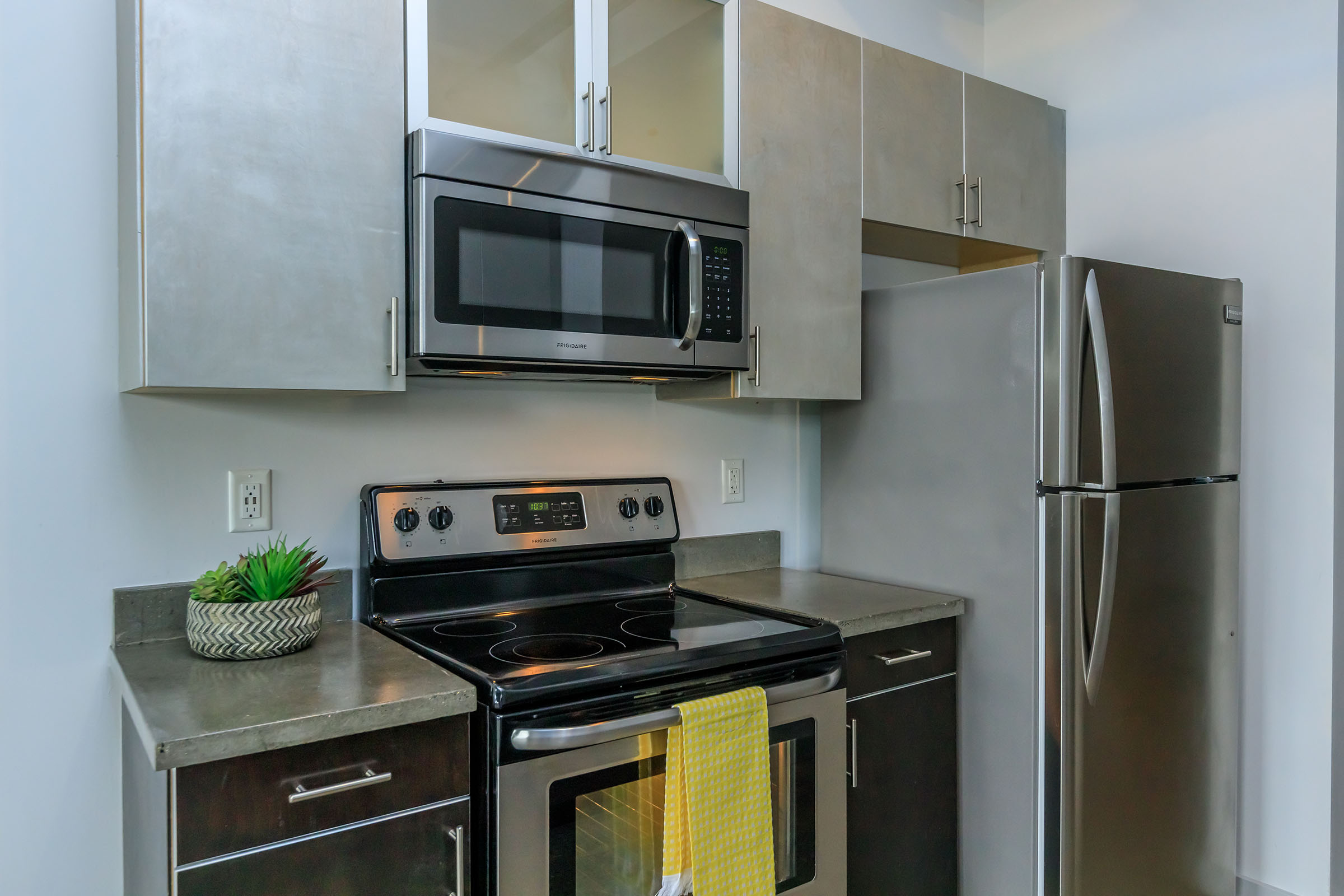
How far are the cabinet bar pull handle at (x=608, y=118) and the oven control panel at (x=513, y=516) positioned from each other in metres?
0.72

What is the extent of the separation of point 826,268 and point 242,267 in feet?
4.12

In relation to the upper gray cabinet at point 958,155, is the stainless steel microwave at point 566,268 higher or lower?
lower

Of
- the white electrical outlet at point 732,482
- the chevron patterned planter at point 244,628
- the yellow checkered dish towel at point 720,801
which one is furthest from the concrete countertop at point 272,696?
the white electrical outlet at point 732,482

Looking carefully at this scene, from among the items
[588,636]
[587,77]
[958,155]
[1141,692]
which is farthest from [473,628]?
[958,155]

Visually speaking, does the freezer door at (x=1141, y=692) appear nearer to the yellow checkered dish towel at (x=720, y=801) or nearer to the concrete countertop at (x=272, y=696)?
the yellow checkered dish towel at (x=720, y=801)

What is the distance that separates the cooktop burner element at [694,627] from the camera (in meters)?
1.64

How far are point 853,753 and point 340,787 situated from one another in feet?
3.43

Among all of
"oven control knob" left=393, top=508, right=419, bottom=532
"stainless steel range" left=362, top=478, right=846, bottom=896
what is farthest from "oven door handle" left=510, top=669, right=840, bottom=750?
"oven control knob" left=393, top=508, right=419, bottom=532

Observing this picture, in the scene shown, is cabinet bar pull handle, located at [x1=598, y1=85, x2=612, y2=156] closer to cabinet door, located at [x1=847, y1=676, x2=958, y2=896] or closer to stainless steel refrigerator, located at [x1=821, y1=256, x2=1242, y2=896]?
stainless steel refrigerator, located at [x1=821, y1=256, x2=1242, y2=896]

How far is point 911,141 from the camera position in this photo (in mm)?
2232

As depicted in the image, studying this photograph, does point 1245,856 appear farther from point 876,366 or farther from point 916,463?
point 876,366

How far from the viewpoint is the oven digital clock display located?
189cm

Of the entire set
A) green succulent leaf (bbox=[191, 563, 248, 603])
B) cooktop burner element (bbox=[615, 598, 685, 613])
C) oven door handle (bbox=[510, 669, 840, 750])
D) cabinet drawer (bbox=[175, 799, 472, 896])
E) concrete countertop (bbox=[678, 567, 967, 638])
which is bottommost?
cabinet drawer (bbox=[175, 799, 472, 896])

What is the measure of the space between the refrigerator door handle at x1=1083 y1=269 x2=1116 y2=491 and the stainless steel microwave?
2.36 feet
